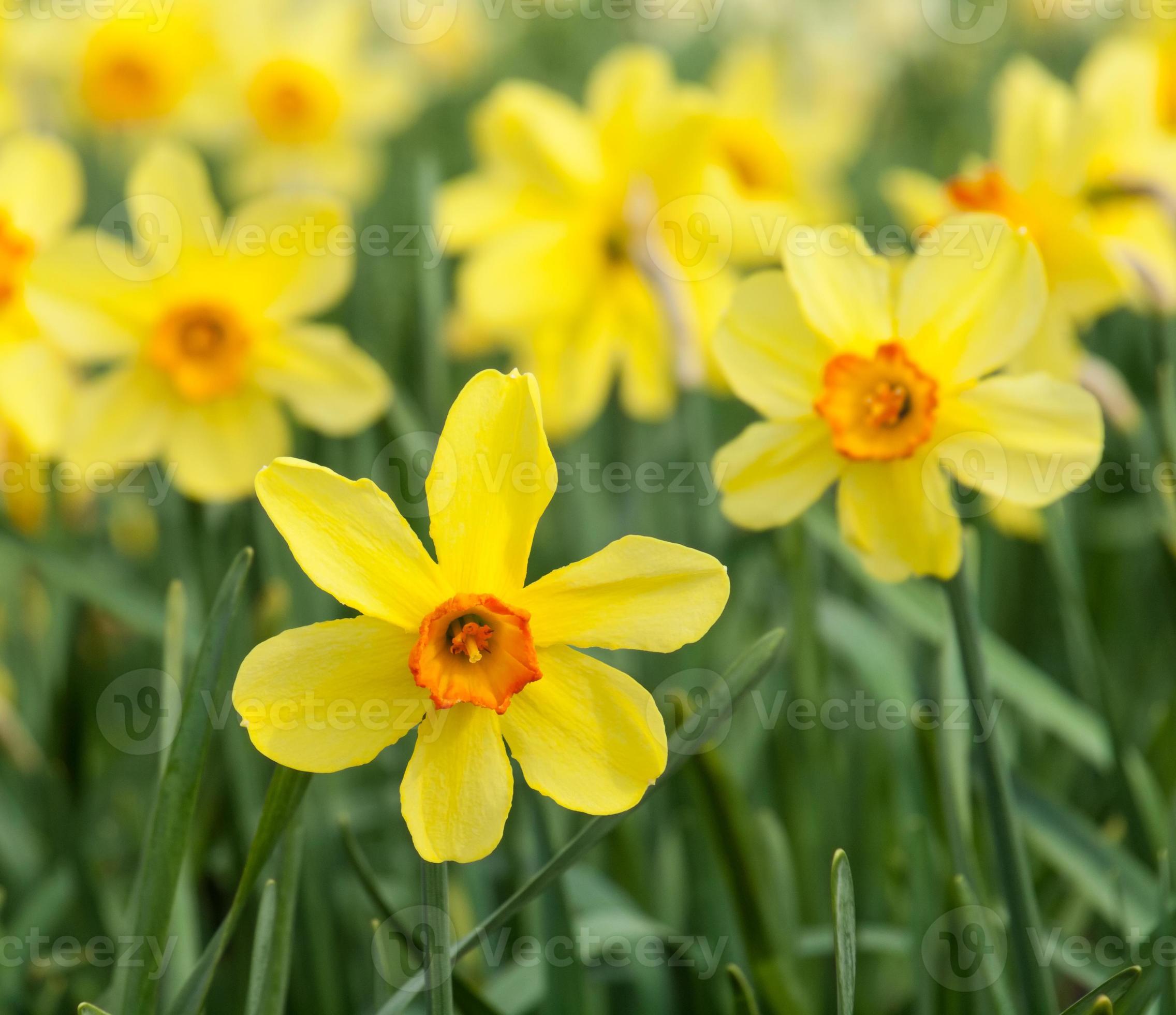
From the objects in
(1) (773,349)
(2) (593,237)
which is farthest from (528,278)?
(1) (773,349)

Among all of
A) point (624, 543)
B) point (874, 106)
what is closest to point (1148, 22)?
point (874, 106)

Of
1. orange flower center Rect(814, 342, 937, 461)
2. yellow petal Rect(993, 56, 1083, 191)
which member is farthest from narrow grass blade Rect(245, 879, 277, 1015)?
yellow petal Rect(993, 56, 1083, 191)

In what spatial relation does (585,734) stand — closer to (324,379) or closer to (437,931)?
(437,931)

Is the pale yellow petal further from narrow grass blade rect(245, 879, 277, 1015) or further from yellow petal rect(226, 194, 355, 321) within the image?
narrow grass blade rect(245, 879, 277, 1015)

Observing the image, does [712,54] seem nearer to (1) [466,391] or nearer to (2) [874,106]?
(2) [874,106]

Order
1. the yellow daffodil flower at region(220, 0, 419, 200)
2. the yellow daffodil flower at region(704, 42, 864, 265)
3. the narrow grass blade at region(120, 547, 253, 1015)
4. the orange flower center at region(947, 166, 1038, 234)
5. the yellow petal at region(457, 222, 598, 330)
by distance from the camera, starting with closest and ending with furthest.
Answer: the narrow grass blade at region(120, 547, 253, 1015) → the orange flower center at region(947, 166, 1038, 234) → the yellow petal at region(457, 222, 598, 330) → the yellow daffodil flower at region(704, 42, 864, 265) → the yellow daffodil flower at region(220, 0, 419, 200)
